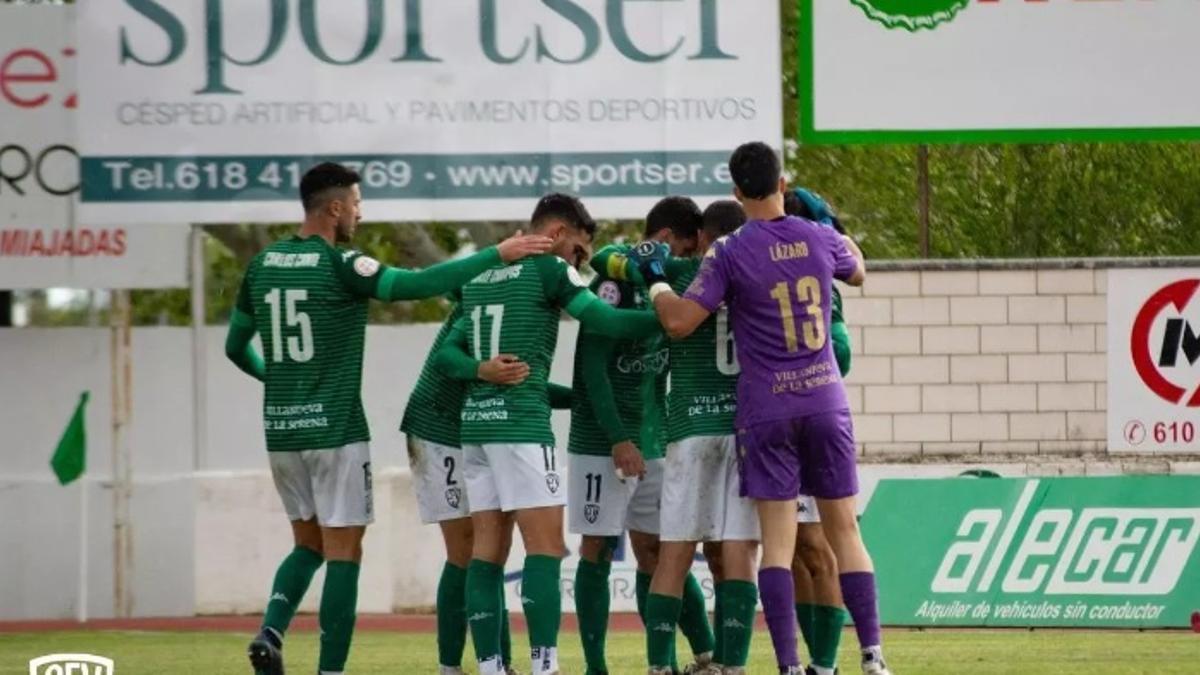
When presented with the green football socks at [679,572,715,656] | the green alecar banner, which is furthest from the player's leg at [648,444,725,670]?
the green alecar banner

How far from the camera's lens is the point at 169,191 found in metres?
18.3

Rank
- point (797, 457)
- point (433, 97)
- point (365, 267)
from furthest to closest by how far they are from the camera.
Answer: point (433, 97) < point (365, 267) < point (797, 457)

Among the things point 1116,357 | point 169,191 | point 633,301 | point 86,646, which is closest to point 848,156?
point 1116,357

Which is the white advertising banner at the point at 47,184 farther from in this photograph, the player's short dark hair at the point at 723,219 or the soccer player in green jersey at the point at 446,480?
the player's short dark hair at the point at 723,219

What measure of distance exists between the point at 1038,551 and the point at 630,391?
20.1ft

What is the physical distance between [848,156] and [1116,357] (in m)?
7.94

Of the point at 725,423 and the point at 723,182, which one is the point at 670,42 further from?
the point at 725,423

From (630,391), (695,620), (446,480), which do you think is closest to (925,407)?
(695,620)

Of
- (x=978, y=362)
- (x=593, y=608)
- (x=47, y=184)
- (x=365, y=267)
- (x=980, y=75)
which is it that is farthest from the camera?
(x=47, y=184)

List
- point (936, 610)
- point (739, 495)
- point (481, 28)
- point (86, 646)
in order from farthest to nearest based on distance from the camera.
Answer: point (481, 28) → point (936, 610) → point (86, 646) → point (739, 495)

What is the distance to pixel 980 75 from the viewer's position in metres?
18.5

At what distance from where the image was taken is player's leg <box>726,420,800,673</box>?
1033 centimetres

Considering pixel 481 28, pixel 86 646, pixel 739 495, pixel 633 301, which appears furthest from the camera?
pixel 481 28

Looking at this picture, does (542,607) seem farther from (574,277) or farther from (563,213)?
(563,213)
